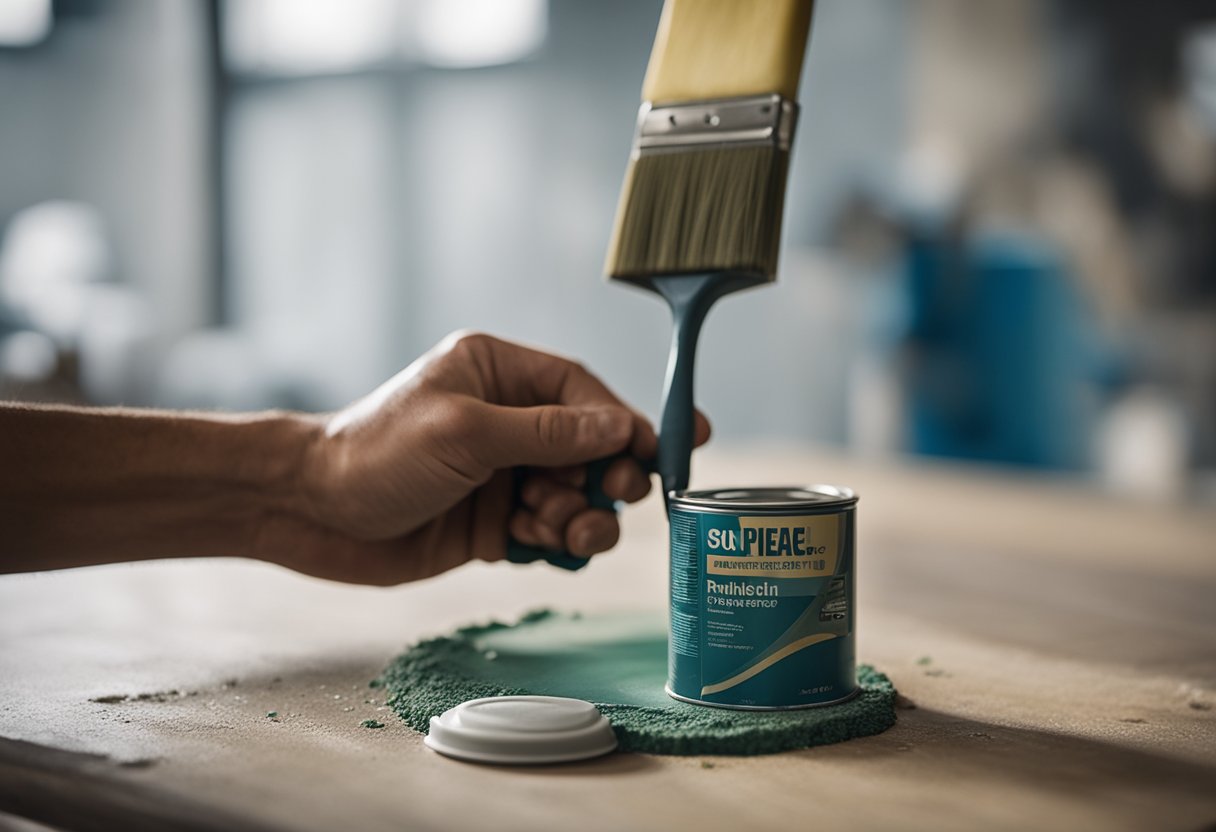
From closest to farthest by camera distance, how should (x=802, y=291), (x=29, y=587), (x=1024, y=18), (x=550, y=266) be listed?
(x=29, y=587), (x=1024, y=18), (x=802, y=291), (x=550, y=266)

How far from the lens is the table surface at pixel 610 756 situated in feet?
2.07

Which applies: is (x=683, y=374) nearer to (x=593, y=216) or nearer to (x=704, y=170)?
(x=704, y=170)

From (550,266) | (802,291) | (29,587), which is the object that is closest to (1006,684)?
(29,587)

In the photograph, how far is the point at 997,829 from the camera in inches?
23.5

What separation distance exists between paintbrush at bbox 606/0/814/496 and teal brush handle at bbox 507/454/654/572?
12 centimetres

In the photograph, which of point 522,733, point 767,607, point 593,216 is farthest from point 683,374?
point 593,216

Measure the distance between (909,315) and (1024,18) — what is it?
2.13ft

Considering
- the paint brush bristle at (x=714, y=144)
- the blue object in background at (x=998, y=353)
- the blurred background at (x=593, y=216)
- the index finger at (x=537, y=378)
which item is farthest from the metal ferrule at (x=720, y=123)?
the blue object in background at (x=998, y=353)

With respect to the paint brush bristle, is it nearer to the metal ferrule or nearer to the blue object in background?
the metal ferrule

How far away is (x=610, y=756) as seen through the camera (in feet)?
2.35

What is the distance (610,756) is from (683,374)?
0.31 metres

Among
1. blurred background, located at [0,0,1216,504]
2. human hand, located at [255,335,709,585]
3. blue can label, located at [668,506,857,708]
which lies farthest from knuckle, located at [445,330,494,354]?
blurred background, located at [0,0,1216,504]

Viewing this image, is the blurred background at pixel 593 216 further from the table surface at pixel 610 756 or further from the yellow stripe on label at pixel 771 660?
the yellow stripe on label at pixel 771 660

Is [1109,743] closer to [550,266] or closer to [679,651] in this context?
[679,651]
